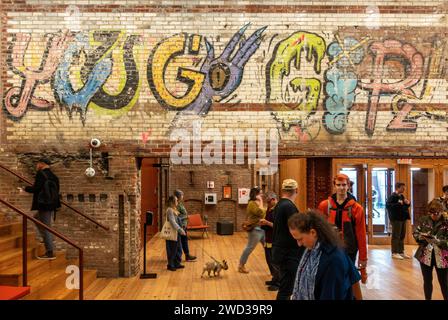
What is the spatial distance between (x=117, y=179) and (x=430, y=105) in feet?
20.4

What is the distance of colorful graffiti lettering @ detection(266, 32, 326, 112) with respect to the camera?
8.59 m

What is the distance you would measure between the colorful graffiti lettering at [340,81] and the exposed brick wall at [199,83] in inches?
0.8

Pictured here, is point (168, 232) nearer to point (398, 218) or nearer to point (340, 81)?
point (340, 81)

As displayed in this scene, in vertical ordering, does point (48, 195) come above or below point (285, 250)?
above

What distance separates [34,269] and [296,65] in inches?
231

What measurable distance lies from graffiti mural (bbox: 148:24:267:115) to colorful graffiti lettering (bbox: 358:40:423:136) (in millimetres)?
2309

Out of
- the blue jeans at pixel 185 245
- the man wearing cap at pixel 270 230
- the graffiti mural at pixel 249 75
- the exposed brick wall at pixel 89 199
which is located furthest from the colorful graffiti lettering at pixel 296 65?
the blue jeans at pixel 185 245

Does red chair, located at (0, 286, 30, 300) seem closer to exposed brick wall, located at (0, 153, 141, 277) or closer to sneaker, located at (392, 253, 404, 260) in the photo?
exposed brick wall, located at (0, 153, 141, 277)

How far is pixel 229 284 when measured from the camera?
7961 mm

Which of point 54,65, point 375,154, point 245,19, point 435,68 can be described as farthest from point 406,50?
point 54,65

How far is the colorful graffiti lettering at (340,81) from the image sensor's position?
8602mm

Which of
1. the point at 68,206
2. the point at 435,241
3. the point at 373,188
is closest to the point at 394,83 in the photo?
the point at 435,241

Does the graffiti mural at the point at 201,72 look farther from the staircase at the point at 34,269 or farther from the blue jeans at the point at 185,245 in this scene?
the staircase at the point at 34,269

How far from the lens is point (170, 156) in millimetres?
8469
